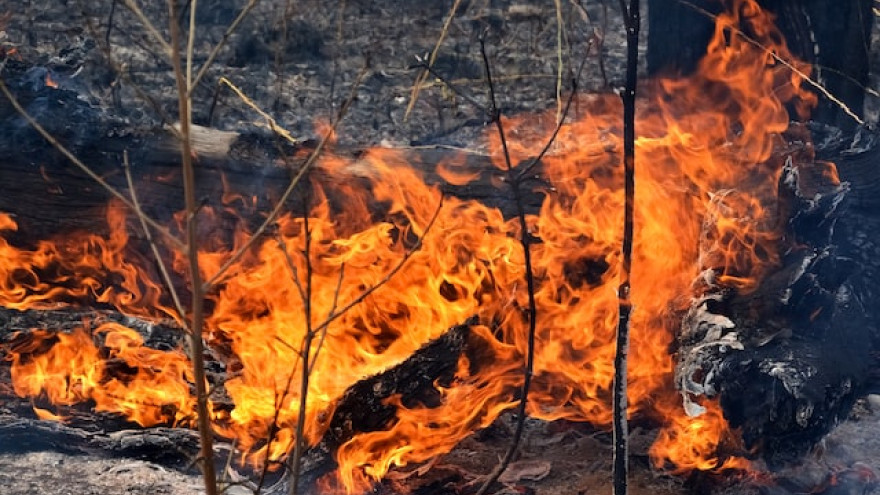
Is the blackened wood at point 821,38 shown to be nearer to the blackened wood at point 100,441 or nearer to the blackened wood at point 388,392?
the blackened wood at point 388,392

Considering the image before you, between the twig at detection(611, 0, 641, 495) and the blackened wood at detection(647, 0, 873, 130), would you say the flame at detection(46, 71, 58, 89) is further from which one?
the blackened wood at detection(647, 0, 873, 130)

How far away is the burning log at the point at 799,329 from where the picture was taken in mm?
3576

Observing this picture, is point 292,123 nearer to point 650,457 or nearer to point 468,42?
point 468,42

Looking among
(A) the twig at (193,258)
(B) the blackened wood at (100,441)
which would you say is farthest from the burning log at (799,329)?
(A) the twig at (193,258)

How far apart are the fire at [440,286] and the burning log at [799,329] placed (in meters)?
0.13

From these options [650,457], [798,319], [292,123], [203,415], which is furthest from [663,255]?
[292,123]

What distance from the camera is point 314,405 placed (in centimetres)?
362

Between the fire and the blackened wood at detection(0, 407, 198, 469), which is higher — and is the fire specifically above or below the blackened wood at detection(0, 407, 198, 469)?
above

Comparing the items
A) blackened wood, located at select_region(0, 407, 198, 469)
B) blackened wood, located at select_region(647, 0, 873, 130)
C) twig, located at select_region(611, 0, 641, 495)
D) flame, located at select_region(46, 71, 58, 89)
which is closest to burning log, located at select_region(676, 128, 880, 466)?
blackened wood, located at select_region(647, 0, 873, 130)

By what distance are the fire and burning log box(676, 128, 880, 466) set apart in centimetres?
13

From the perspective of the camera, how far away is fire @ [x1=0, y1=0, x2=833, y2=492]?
3990 mm

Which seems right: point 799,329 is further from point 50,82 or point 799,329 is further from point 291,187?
point 50,82

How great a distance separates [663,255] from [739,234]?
1.23ft

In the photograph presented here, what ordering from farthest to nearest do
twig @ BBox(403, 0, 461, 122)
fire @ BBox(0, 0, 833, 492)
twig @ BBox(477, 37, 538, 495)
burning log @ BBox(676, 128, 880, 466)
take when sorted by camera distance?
1. twig @ BBox(403, 0, 461, 122)
2. fire @ BBox(0, 0, 833, 492)
3. burning log @ BBox(676, 128, 880, 466)
4. twig @ BBox(477, 37, 538, 495)
